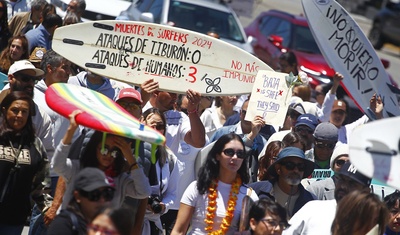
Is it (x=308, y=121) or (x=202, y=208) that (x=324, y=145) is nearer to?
(x=308, y=121)

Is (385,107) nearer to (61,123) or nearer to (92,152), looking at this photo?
(61,123)

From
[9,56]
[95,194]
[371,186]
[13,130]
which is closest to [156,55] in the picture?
[13,130]

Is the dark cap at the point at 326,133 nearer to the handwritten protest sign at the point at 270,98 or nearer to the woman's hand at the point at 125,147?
the handwritten protest sign at the point at 270,98

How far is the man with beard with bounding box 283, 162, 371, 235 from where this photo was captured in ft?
23.7

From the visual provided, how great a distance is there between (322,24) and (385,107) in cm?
96

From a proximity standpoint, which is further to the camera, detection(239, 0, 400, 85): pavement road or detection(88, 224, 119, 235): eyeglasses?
detection(239, 0, 400, 85): pavement road

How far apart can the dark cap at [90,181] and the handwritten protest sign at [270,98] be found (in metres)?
2.99

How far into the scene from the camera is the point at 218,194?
757 centimetres

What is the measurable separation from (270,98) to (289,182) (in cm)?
96

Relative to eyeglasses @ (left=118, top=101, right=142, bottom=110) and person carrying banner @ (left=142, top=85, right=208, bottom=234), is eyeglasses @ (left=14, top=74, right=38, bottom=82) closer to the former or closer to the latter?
person carrying banner @ (left=142, top=85, right=208, bottom=234)

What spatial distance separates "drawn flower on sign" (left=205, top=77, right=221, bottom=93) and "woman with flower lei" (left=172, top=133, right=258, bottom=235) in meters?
1.17

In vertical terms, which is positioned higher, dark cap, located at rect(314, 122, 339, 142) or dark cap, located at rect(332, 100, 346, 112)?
dark cap, located at rect(314, 122, 339, 142)

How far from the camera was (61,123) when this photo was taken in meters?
8.80

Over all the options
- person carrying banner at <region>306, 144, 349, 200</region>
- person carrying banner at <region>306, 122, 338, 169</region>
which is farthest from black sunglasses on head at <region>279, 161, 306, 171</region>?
person carrying banner at <region>306, 122, 338, 169</region>
